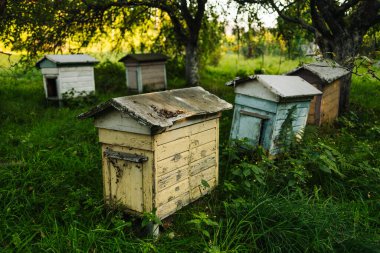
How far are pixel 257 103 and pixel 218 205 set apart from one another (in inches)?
79.7

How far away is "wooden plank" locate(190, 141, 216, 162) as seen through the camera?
4.25 m

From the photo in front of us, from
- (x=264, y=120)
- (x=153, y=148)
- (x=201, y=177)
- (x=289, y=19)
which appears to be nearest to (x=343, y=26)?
(x=289, y=19)

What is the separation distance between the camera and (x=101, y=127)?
392 cm

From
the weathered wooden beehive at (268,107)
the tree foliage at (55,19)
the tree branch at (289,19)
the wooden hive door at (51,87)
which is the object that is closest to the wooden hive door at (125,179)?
the weathered wooden beehive at (268,107)

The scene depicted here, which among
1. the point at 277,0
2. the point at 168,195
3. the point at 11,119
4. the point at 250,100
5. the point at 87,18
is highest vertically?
the point at 277,0

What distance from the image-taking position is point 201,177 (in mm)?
4461

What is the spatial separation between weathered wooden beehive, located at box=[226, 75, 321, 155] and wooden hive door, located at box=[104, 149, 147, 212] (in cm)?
209

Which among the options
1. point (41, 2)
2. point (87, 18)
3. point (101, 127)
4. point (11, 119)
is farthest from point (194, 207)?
point (87, 18)

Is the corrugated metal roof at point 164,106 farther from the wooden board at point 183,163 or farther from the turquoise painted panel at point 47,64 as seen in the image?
the turquoise painted panel at point 47,64

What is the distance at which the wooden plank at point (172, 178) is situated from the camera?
375cm

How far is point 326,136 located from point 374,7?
3588 millimetres

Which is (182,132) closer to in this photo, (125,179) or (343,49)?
(125,179)

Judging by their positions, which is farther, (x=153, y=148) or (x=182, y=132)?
Result: (x=182, y=132)

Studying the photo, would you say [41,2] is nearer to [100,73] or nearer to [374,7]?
[100,73]
